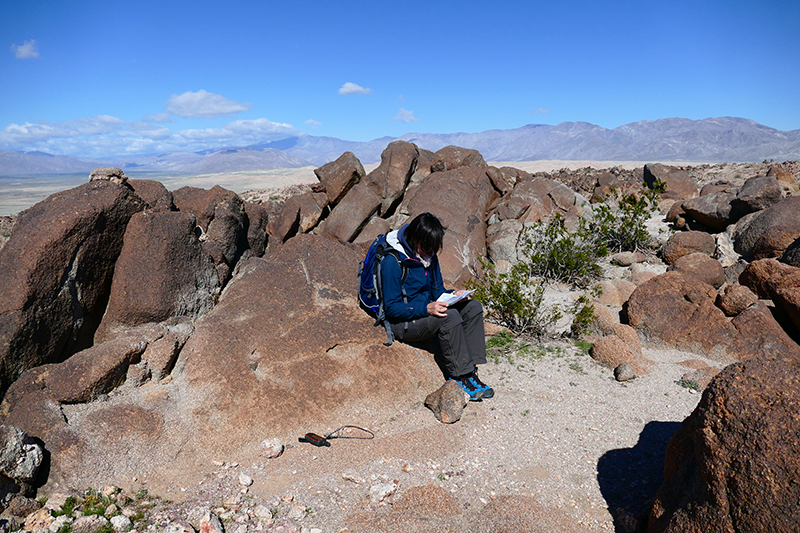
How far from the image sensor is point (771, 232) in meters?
9.09

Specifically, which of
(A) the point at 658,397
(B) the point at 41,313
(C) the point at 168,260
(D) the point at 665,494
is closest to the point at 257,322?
(C) the point at 168,260

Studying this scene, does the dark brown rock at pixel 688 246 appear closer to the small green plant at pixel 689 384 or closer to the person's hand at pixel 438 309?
the small green plant at pixel 689 384

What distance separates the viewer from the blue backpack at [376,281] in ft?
14.7

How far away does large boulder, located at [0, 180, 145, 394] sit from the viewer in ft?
14.0

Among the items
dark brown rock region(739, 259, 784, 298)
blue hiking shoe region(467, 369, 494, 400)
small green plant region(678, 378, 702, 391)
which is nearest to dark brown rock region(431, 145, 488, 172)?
dark brown rock region(739, 259, 784, 298)

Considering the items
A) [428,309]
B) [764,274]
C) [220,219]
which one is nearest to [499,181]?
[764,274]

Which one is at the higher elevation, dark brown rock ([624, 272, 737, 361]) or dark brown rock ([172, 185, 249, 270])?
dark brown rock ([172, 185, 249, 270])

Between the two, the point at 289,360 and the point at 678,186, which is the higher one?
the point at 678,186

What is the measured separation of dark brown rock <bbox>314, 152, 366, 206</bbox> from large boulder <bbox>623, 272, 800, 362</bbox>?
640 centimetres

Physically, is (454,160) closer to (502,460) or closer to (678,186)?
(502,460)

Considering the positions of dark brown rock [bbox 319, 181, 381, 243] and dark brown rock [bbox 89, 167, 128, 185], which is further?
dark brown rock [bbox 319, 181, 381, 243]

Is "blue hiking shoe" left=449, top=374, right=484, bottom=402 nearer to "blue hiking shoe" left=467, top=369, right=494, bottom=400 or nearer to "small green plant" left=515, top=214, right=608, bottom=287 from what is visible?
"blue hiking shoe" left=467, top=369, right=494, bottom=400

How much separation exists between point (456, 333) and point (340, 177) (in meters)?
7.08

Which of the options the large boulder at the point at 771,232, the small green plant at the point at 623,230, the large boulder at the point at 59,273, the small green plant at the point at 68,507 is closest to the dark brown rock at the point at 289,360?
the small green plant at the point at 68,507
